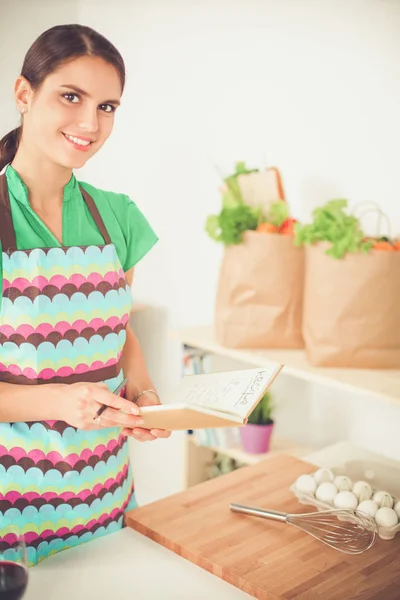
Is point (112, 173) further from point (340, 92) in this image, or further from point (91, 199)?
point (91, 199)

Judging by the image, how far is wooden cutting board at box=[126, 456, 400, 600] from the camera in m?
1.11

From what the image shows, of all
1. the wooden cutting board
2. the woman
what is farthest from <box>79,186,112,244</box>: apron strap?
the wooden cutting board

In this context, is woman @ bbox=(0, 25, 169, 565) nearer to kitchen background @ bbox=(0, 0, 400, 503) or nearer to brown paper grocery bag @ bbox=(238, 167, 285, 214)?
brown paper grocery bag @ bbox=(238, 167, 285, 214)

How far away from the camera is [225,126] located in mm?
2355

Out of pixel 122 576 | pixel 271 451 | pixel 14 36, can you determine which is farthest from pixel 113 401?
pixel 14 36

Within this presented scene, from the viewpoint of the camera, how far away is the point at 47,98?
3.92ft

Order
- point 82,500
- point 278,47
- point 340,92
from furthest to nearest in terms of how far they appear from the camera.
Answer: point 278,47, point 340,92, point 82,500

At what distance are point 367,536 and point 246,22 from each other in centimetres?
164

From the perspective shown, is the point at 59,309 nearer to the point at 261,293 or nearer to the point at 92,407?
the point at 92,407

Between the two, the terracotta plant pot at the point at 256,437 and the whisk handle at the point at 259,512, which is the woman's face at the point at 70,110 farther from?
the terracotta plant pot at the point at 256,437

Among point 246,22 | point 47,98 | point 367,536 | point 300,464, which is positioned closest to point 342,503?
point 367,536

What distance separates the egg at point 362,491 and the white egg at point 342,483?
0.01 metres

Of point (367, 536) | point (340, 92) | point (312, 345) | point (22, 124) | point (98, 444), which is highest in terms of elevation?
point (340, 92)

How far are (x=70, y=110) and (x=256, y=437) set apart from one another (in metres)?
1.27
